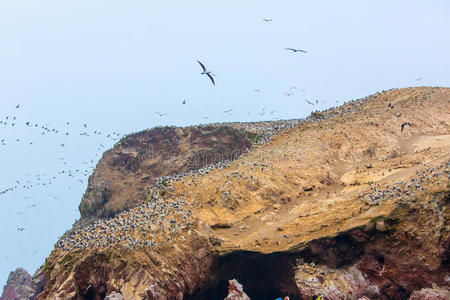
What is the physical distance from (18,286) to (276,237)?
2705 inches

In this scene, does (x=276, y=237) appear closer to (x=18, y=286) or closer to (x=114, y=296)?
(x=114, y=296)

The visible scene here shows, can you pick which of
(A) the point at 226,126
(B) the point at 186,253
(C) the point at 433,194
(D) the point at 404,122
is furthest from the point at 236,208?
(A) the point at 226,126

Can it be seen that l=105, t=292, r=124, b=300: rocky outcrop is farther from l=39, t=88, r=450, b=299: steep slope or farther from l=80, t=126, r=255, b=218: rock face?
l=80, t=126, r=255, b=218: rock face

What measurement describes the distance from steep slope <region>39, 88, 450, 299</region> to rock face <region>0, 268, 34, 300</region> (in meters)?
52.9

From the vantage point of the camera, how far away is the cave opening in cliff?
89.0 ft

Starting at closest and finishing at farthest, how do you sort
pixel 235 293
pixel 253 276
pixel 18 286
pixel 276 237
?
pixel 235 293 < pixel 276 237 < pixel 253 276 < pixel 18 286

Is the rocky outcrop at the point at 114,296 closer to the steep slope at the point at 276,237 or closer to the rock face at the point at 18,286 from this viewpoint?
the steep slope at the point at 276,237

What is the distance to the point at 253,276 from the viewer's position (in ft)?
95.2

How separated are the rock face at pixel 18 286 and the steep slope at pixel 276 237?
52893mm

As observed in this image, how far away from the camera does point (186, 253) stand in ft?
90.0

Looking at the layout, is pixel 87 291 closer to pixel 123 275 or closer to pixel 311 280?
pixel 123 275

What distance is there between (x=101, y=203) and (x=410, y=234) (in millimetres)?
60309

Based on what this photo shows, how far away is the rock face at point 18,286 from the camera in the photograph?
72.6m

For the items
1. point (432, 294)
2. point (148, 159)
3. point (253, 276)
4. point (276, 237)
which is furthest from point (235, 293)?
point (148, 159)
